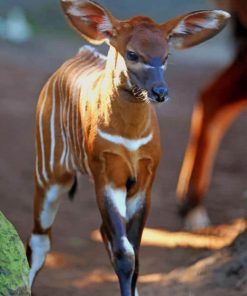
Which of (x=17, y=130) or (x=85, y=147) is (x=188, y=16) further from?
(x=17, y=130)

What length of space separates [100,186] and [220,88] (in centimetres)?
326

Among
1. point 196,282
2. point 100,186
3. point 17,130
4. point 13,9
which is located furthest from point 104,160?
point 13,9

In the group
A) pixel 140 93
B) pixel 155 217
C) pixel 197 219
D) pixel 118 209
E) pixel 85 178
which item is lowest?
pixel 85 178

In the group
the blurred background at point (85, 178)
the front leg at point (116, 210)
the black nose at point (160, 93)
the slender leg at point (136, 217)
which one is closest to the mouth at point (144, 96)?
the black nose at point (160, 93)

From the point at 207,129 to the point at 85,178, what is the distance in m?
1.58

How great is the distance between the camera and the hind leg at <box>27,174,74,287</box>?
608 cm

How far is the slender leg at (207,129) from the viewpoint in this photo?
850 centimetres

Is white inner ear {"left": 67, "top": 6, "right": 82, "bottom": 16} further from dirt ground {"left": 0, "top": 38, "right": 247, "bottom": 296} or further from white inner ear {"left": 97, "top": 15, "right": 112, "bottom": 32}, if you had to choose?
dirt ground {"left": 0, "top": 38, "right": 247, "bottom": 296}

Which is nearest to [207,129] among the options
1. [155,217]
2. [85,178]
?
[155,217]

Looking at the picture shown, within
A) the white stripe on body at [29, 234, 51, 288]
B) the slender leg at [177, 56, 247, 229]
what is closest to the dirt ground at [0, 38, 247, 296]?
the slender leg at [177, 56, 247, 229]

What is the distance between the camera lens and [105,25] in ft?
18.2

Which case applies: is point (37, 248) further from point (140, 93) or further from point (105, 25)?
point (105, 25)

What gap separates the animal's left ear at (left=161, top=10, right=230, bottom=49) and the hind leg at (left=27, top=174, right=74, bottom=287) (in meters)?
1.10

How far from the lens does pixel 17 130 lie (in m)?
11.0
